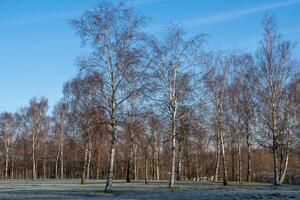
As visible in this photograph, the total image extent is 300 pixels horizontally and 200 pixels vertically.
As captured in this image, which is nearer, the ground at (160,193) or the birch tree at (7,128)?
the ground at (160,193)

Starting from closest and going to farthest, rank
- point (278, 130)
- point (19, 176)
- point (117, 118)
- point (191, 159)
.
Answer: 1. point (117, 118)
2. point (278, 130)
3. point (191, 159)
4. point (19, 176)

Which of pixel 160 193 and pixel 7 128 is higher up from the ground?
pixel 7 128

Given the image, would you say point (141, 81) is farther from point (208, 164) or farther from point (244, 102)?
point (208, 164)

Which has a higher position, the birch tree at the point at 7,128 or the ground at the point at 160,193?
the birch tree at the point at 7,128

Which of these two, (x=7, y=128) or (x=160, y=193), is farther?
(x=7, y=128)

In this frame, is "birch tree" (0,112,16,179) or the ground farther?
"birch tree" (0,112,16,179)

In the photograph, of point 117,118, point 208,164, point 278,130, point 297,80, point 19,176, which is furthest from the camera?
point 19,176

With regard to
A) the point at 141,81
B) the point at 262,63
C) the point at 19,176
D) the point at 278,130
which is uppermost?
the point at 262,63

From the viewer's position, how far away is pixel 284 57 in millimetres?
44750

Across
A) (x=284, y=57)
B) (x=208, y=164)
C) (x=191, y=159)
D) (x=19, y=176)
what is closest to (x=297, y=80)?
(x=284, y=57)

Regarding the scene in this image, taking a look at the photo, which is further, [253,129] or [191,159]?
[191,159]

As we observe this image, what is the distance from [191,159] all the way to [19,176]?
50.3 metres

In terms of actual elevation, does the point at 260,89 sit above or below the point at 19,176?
above

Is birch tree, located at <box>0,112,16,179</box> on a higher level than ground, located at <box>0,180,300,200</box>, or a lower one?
higher
